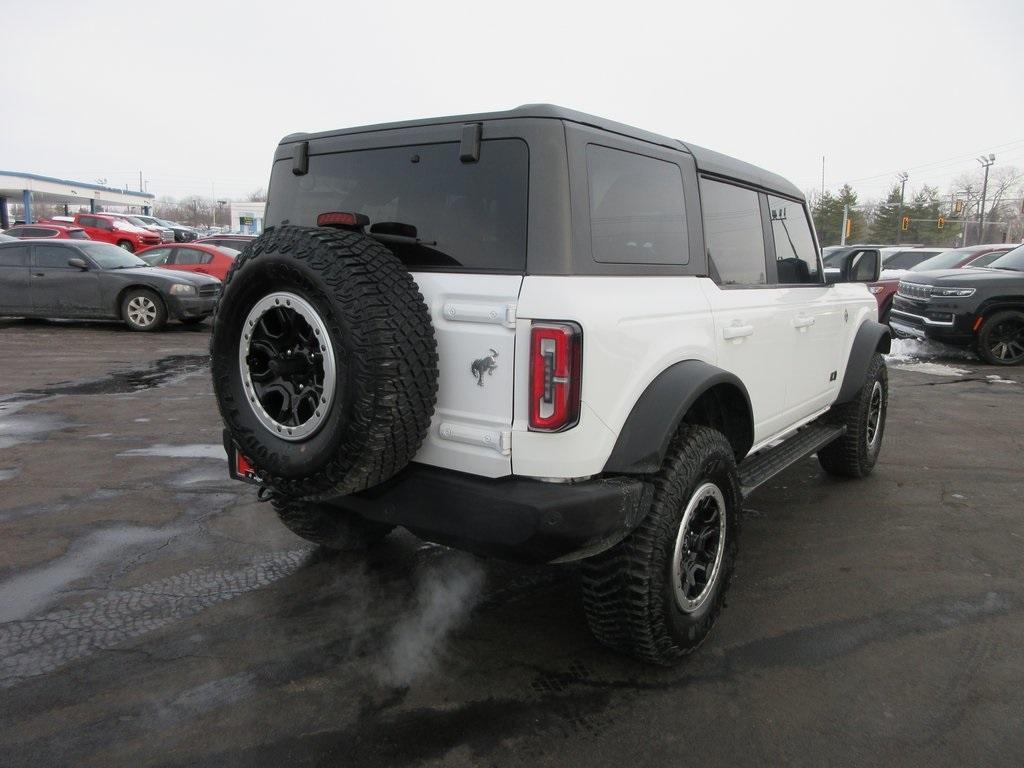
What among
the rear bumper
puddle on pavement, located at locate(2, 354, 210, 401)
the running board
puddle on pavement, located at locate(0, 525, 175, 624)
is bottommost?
puddle on pavement, located at locate(0, 525, 175, 624)

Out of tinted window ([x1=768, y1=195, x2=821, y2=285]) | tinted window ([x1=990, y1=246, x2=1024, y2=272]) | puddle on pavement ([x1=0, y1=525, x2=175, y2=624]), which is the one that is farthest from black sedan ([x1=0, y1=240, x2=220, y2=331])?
tinted window ([x1=990, y1=246, x2=1024, y2=272])

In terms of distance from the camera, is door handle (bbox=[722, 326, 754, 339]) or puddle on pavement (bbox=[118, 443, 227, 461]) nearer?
door handle (bbox=[722, 326, 754, 339])

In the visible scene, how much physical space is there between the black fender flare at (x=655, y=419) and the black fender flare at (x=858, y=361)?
258 centimetres

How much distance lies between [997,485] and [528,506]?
14.6 ft

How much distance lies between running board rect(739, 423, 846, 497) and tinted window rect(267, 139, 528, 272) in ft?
5.49

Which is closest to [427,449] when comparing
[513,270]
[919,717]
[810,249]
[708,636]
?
[513,270]

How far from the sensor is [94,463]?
530 centimetres

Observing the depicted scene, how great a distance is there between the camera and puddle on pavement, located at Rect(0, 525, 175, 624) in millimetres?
3279

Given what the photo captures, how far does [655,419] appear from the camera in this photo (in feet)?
8.64

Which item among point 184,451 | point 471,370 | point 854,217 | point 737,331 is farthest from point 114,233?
point 854,217

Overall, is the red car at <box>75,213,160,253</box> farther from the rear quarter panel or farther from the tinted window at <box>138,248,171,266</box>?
the rear quarter panel

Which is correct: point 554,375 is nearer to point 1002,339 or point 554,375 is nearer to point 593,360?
point 593,360

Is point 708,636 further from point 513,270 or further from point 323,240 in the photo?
point 323,240

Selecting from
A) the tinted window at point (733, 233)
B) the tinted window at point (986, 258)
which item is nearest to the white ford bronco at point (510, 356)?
the tinted window at point (733, 233)
